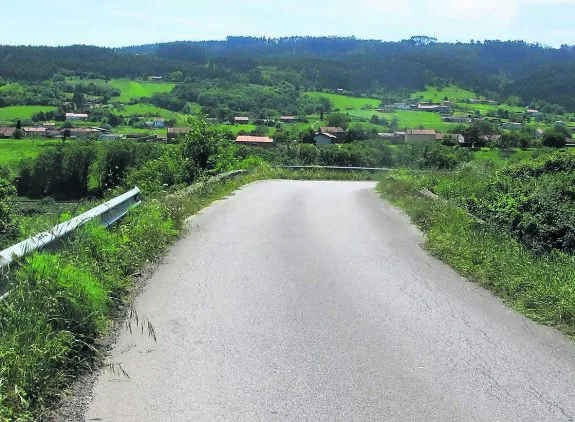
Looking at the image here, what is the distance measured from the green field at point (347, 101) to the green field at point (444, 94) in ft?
29.2

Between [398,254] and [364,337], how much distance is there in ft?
12.6

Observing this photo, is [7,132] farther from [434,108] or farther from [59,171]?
[434,108]

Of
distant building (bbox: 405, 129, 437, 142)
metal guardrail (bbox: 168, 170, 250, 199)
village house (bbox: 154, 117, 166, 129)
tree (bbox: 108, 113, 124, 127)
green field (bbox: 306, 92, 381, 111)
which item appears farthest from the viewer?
tree (bbox: 108, 113, 124, 127)

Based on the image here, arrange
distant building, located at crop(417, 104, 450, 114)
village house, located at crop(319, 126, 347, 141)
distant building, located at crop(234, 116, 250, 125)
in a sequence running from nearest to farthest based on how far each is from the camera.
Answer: village house, located at crop(319, 126, 347, 141) → distant building, located at crop(417, 104, 450, 114) → distant building, located at crop(234, 116, 250, 125)

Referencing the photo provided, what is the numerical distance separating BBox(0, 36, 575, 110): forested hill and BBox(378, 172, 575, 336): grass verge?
107341 mm

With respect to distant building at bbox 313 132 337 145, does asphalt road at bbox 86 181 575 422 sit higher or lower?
higher

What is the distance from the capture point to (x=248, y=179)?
74.7 feet

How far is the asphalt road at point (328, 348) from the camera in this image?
3.86m

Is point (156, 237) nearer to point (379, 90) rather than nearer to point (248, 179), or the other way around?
point (248, 179)

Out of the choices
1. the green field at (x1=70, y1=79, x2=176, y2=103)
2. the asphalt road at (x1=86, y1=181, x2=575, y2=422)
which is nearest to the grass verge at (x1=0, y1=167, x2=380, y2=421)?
the asphalt road at (x1=86, y1=181, x2=575, y2=422)

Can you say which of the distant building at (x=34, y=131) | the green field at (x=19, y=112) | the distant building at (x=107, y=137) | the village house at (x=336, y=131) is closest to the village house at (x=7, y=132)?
the distant building at (x=34, y=131)

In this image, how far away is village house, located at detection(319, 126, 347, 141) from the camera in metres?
71.8

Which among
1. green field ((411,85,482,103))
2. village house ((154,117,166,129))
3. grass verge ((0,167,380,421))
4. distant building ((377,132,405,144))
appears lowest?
village house ((154,117,166,129))

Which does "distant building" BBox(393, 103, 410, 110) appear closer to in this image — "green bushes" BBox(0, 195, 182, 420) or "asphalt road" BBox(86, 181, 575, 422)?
"asphalt road" BBox(86, 181, 575, 422)
